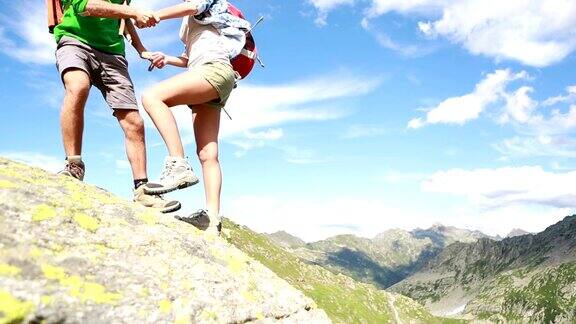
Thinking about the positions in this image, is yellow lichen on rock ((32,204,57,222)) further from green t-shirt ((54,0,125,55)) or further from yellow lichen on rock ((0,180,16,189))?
green t-shirt ((54,0,125,55))

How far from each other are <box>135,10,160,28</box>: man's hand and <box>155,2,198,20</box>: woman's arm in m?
0.08

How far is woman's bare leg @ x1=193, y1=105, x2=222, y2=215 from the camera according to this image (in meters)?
8.75

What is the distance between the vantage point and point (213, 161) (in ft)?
29.3

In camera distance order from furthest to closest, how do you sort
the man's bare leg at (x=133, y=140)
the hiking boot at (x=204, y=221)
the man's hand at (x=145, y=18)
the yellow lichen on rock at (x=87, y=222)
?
the man's bare leg at (x=133, y=140)
the hiking boot at (x=204, y=221)
the man's hand at (x=145, y=18)
the yellow lichen on rock at (x=87, y=222)

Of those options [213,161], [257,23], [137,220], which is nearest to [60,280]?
[137,220]

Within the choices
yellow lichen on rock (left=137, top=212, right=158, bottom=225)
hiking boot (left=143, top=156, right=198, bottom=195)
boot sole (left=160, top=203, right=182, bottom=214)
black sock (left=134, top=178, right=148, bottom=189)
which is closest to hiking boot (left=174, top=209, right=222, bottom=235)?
boot sole (left=160, top=203, right=182, bottom=214)

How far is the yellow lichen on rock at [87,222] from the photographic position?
5438 millimetres

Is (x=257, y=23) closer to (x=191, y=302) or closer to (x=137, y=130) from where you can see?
(x=137, y=130)

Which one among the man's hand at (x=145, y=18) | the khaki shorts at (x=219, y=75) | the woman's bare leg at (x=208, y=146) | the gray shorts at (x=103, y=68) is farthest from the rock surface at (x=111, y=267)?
the man's hand at (x=145, y=18)

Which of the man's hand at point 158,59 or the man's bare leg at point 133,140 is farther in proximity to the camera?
the man's hand at point 158,59

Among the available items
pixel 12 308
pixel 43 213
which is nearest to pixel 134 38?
pixel 43 213

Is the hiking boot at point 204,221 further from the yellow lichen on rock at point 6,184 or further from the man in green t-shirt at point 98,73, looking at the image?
the yellow lichen on rock at point 6,184

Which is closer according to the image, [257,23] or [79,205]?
[79,205]

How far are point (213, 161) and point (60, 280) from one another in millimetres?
4784
